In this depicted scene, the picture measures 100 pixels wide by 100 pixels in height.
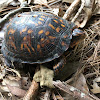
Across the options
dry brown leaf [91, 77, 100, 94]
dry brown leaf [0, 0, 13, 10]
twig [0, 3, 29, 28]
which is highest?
dry brown leaf [0, 0, 13, 10]

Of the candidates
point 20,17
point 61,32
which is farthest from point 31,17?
point 61,32

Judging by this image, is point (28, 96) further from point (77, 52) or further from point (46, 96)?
point (77, 52)

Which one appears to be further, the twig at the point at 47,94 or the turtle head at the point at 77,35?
the turtle head at the point at 77,35

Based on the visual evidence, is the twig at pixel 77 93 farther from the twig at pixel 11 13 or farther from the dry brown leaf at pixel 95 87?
the twig at pixel 11 13

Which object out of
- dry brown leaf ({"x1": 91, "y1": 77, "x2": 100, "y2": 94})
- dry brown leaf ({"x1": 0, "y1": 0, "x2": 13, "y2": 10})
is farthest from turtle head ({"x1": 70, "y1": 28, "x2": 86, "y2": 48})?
dry brown leaf ({"x1": 0, "y1": 0, "x2": 13, "y2": 10})

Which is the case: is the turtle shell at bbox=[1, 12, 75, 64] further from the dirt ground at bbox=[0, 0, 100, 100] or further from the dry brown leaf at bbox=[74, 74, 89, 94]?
the dry brown leaf at bbox=[74, 74, 89, 94]

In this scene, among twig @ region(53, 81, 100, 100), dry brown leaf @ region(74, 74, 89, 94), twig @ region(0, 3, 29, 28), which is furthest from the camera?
twig @ region(0, 3, 29, 28)

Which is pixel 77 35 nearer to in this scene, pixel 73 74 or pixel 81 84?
pixel 73 74

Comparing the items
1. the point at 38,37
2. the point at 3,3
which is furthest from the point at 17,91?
the point at 3,3

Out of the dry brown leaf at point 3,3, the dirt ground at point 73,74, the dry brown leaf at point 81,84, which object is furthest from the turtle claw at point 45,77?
the dry brown leaf at point 3,3
